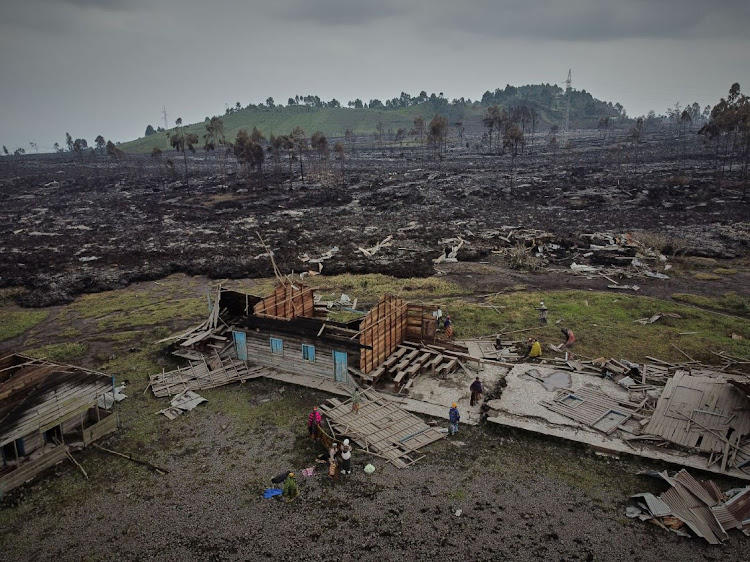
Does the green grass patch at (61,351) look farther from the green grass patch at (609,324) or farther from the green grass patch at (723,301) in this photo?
the green grass patch at (723,301)

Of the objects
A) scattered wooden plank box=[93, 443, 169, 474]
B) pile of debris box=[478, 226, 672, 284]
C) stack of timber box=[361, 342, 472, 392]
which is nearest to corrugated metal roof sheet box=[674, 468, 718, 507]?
stack of timber box=[361, 342, 472, 392]

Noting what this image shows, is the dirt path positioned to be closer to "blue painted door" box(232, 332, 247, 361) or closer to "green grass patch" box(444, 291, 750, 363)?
"blue painted door" box(232, 332, 247, 361)

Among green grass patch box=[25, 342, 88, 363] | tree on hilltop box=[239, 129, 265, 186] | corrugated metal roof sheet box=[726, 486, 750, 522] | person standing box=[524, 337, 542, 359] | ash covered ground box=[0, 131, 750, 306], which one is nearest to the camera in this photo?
corrugated metal roof sheet box=[726, 486, 750, 522]

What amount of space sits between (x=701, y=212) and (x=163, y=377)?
49987 millimetres

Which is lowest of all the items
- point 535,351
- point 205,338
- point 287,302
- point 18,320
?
point 18,320

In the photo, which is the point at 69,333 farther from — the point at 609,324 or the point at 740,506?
the point at 740,506

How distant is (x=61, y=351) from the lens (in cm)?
2228

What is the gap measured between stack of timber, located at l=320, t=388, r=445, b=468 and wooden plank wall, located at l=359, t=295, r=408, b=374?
1495mm

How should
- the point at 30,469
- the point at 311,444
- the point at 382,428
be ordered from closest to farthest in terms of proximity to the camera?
the point at 30,469 < the point at 311,444 < the point at 382,428

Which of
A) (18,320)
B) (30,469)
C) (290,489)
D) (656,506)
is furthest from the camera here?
(18,320)

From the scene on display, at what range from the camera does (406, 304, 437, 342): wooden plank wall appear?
2005cm

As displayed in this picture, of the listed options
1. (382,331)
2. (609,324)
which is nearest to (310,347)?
(382,331)

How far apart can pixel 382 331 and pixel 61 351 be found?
49.3 feet

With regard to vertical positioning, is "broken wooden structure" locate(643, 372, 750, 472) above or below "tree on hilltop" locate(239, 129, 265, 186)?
below
